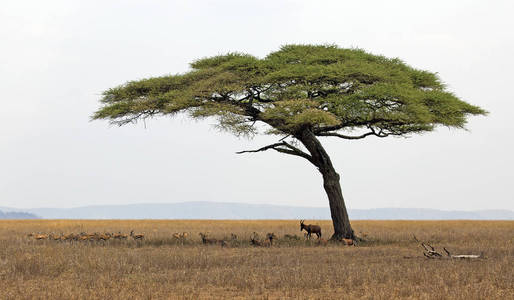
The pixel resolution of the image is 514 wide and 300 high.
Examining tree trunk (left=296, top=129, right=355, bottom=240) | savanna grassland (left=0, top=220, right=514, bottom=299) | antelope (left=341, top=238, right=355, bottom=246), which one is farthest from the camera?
tree trunk (left=296, top=129, right=355, bottom=240)

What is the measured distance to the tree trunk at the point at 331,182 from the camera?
27.4 meters

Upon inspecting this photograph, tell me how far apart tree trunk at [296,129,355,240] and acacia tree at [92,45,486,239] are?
5cm

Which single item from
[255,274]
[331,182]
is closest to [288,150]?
[331,182]

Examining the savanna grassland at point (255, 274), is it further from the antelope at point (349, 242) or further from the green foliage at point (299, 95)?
Result: the green foliage at point (299, 95)

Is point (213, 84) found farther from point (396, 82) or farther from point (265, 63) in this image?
point (396, 82)

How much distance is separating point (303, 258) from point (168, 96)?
11.3 metres

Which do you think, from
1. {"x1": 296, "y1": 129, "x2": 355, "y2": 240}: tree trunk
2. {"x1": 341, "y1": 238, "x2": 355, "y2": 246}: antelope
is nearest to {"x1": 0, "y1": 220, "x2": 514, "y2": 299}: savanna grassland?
{"x1": 341, "y1": 238, "x2": 355, "y2": 246}: antelope

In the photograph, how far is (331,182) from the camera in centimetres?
2767

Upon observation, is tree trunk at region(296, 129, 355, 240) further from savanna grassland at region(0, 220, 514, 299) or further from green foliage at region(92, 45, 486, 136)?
savanna grassland at region(0, 220, 514, 299)

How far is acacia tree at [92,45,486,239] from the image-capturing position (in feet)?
84.8

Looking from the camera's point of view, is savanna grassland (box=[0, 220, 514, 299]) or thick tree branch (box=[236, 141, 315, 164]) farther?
thick tree branch (box=[236, 141, 315, 164])

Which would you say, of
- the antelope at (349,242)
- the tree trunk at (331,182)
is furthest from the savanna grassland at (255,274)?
the tree trunk at (331,182)

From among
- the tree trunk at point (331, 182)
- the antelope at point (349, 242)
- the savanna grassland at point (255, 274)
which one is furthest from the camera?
the tree trunk at point (331, 182)

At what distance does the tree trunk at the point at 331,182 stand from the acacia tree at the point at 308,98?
5cm
